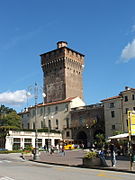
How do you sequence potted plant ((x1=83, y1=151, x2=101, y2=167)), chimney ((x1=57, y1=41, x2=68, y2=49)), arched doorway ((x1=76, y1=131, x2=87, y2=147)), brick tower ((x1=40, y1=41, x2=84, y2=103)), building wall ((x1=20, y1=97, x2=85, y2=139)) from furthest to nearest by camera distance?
chimney ((x1=57, y1=41, x2=68, y2=49)) < brick tower ((x1=40, y1=41, x2=84, y2=103)) < building wall ((x1=20, y1=97, x2=85, y2=139)) < arched doorway ((x1=76, y1=131, x2=87, y2=147)) < potted plant ((x1=83, y1=151, x2=101, y2=167))

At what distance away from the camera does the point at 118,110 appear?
184 ft

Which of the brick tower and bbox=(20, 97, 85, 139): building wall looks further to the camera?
the brick tower

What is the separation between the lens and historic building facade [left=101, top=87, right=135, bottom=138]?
Answer: 5375cm

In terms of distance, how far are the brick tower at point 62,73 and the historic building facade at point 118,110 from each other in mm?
18615

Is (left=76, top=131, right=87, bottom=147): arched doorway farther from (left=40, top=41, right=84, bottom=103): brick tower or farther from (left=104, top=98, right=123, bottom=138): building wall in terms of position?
(left=40, top=41, right=84, bottom=103): brick tower

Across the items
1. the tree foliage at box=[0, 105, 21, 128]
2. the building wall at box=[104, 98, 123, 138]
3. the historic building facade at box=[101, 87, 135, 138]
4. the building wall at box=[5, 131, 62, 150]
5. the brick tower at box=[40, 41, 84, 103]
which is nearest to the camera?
the historic building facade at box=[101, 87, 135, 138]

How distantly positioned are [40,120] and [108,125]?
22.5 meters

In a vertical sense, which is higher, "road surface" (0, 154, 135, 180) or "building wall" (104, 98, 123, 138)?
"building wall" (104, 98, 123, 138)

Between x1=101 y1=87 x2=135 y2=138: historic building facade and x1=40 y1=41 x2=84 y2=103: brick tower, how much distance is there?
1861 centimetres

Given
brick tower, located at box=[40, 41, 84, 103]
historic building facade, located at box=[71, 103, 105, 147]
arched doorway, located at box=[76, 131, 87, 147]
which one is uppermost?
brick tower, located at box=[40, 41, 84, 103]

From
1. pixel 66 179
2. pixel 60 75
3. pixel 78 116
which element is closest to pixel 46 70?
pixel 60 75

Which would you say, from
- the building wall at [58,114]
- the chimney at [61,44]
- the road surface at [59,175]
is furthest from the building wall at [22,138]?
the road surface at [59,175]

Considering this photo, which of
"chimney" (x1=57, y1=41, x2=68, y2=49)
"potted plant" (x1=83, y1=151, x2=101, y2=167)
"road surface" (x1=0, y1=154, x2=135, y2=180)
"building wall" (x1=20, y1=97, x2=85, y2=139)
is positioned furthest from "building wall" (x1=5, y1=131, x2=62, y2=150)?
"road surface" (x1=0, y1=154, x2=135, y2=180)

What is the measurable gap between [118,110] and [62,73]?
994 inches
